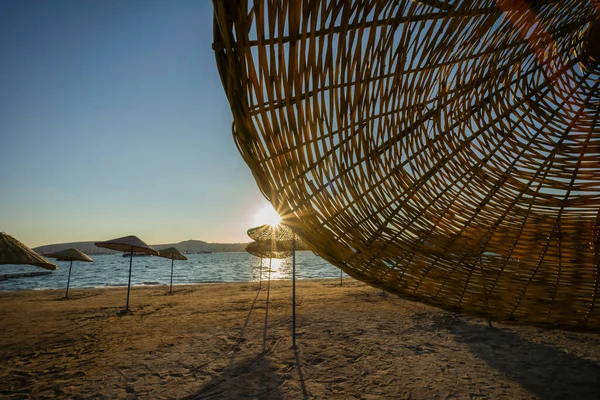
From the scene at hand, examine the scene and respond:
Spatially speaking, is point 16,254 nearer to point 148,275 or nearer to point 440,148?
point 440,148

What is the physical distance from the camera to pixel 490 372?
4109mm

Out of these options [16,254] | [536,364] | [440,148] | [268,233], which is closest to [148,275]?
[268,233]

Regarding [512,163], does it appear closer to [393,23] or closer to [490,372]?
[393,23]

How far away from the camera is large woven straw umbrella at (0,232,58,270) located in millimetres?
7311

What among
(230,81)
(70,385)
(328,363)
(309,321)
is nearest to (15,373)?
(70,385)

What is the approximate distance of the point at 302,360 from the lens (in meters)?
4.70

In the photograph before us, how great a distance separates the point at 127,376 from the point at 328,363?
9.03 ft

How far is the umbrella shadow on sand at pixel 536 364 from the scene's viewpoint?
360cm

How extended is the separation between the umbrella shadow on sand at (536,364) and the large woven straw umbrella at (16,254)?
369 inches

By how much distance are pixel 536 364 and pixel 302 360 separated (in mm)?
3253

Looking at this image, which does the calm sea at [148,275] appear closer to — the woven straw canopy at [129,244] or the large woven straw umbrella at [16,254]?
the woven straw canopy at [129,244]

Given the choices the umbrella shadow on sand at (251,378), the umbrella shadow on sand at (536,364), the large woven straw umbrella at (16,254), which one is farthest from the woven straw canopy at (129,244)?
the umbrella shadow on sand at (536,364)

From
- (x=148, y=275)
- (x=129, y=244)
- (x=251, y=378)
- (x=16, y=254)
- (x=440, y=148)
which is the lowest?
(x=148, y=275)

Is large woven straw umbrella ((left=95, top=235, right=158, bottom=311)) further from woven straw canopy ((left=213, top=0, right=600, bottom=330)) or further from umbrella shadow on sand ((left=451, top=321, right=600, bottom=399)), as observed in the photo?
woven straw canopy ((left=213, top=0, right=600, bottom=330))
